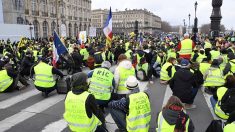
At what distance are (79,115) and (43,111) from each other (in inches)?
144

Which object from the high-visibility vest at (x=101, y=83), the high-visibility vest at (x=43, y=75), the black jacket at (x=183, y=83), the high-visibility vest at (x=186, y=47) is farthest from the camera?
the high-visibility vest at (x=186, y=47)

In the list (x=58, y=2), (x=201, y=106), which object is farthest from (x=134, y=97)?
(x=58, y=2)

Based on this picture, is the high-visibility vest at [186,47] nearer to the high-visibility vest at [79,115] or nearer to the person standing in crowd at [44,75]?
the person standing in crowd at [44,75]

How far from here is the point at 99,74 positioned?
6.50 metres

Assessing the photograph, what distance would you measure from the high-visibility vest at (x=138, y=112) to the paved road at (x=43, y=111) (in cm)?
137

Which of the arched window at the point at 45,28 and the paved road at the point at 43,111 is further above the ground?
the arched window at the point at 45,28

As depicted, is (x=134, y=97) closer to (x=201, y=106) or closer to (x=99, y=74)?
(x=99, y=74)

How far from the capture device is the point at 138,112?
4.99m

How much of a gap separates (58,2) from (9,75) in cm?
5522

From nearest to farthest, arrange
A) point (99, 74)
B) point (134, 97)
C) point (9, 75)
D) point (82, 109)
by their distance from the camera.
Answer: point (82, 109), point (134, 97), point (99, 74), point (9, 75)

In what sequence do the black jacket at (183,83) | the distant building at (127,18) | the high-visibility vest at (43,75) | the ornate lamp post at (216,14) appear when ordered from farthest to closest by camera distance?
the distant building at (127,18) → the ornate lamp post at (216,14) → the high-visibility vest at (43,75) → the black jacket at (183,83)


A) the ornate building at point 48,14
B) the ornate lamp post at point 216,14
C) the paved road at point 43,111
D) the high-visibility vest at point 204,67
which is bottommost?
the paved road at point 43,111

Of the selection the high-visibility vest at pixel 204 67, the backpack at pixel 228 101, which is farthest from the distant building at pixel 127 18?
the backpack at pixel 228 101

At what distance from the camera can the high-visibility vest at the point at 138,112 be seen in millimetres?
4957
